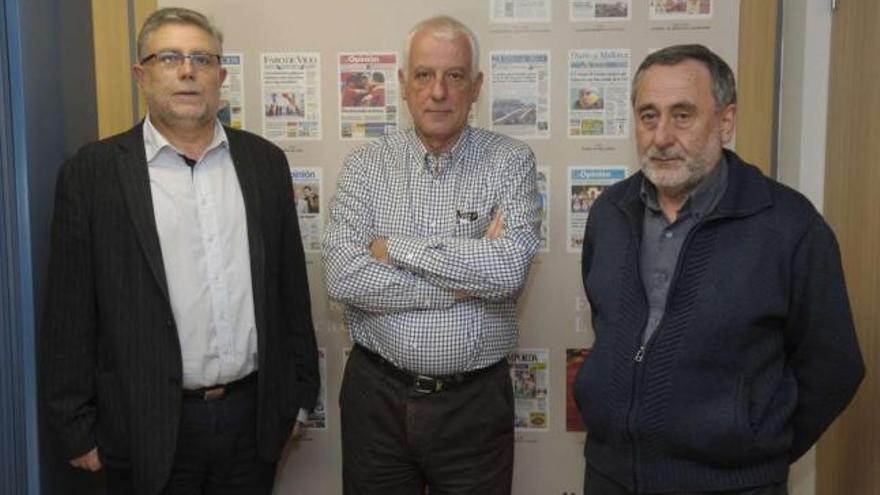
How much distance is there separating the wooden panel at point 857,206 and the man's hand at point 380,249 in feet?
4.11

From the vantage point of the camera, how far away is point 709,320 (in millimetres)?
1630

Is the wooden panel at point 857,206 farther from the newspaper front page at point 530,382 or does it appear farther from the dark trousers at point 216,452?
the dark trousers at point 216,452

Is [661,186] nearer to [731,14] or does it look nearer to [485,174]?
[485,174]

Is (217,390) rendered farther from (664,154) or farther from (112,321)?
(664,154)

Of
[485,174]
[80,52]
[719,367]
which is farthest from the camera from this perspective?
[80,52]

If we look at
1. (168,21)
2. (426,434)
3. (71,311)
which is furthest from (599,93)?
(71,311)

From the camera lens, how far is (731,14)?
2.54 meters

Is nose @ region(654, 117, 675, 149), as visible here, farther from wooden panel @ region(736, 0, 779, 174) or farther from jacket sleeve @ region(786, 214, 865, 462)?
wooden panel @ region(736, 0, 779, 174)

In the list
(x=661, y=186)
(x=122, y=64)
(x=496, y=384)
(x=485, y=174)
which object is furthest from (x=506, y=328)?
(x=122, y=64)

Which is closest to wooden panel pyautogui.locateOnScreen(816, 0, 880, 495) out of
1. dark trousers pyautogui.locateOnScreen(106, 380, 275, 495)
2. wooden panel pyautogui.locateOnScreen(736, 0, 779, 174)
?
wooden panel pyautogui.locateOnScreen(736, 0, 779, 174)

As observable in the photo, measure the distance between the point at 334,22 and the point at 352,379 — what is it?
1.17m

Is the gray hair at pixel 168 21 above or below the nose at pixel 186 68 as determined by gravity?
above

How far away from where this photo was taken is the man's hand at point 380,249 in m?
2.07

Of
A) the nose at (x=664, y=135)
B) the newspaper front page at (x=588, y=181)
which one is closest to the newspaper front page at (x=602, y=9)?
the newspaper front page at (x=588, y=181)
